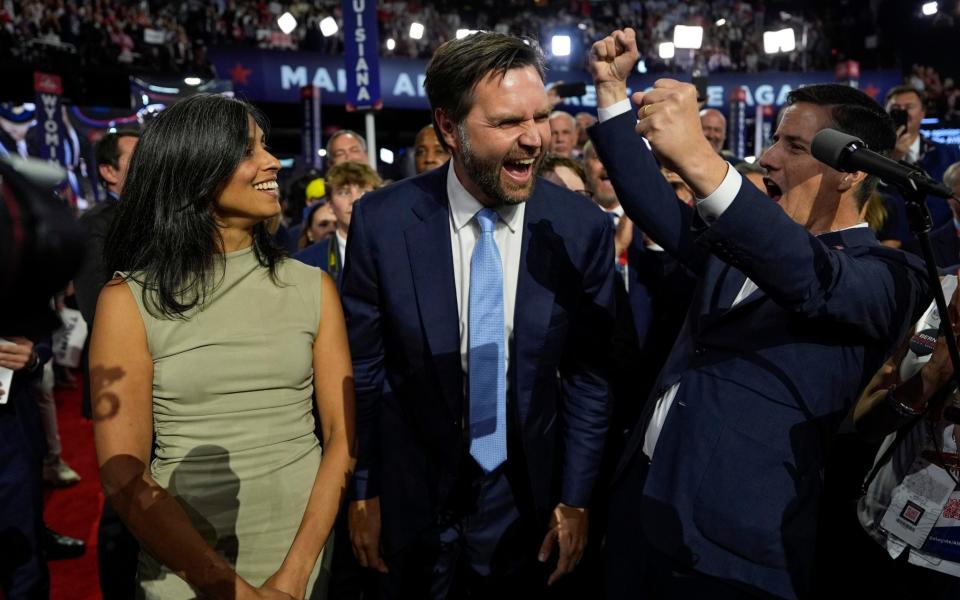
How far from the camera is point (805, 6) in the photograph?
21.1 metres

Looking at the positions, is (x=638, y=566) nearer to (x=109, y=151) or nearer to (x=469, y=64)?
(x=469, y=64)

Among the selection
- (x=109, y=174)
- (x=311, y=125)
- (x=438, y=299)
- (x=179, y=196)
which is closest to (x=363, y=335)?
(x=438, y=299)

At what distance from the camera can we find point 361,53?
5973mm

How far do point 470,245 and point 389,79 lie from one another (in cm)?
1557

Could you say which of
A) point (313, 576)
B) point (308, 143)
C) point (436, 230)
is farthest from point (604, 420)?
point (308, 143)

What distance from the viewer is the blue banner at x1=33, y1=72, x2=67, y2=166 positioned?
1030 cm

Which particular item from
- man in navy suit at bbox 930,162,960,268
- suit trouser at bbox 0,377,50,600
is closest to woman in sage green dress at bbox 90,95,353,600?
suit trouser at bbox 0,377,50,600

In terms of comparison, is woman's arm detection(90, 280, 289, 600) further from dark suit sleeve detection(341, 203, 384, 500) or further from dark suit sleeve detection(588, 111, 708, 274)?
dark suit sleeve detection(588, 111, 708, 274)

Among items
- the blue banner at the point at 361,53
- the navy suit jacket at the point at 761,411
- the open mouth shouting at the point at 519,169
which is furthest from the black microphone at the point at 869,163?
the blue banner at the point at 361,53

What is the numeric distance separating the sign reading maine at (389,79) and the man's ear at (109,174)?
467 inches

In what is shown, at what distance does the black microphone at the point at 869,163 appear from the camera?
1.10 m

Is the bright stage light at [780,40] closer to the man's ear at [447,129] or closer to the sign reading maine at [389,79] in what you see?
the sign reading maine at [389,79]

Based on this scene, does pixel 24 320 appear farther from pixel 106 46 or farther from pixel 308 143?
pixel 106 46

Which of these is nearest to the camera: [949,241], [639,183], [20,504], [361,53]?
[639,183]
